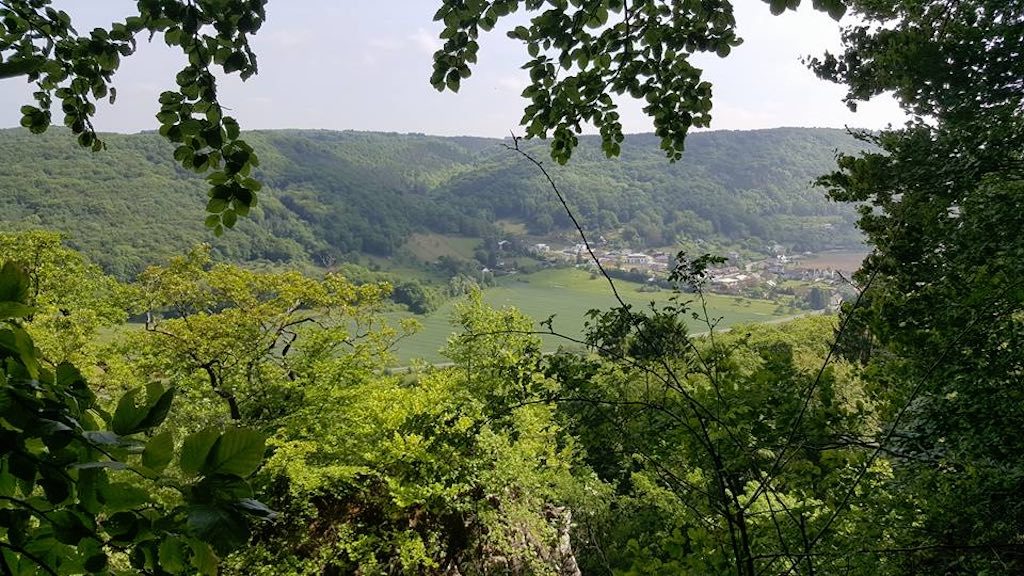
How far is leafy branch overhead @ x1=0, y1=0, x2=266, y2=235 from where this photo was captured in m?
1.48

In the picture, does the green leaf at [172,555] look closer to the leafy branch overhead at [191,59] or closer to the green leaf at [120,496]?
the green leaf at [120,496]

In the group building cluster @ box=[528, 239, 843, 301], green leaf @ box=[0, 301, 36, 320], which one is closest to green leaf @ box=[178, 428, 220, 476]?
green leaf @ box=[0, 301, 36, 320]

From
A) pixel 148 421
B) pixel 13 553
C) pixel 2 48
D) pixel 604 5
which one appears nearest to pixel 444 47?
pixel 604 5

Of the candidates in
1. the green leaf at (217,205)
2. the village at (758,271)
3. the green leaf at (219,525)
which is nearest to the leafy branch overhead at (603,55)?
the green leaf at (217,205)

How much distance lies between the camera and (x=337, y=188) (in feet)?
557

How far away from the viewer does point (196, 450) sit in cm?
73

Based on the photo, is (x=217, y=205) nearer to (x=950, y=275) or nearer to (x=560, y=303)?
(x=950, y=275)

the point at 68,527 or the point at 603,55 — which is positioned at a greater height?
the point at 603,55

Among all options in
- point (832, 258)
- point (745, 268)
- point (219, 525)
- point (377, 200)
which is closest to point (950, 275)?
point (219, 525)

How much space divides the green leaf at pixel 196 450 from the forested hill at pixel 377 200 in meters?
84.6

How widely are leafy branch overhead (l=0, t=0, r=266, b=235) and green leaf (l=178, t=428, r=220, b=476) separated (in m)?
0.88

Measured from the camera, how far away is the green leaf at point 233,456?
2.36 feet

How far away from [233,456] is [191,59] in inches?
52.5

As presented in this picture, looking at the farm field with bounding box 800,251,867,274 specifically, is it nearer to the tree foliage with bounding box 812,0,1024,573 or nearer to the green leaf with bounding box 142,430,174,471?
the tree foliage with bounding box 812,0,1024,573
